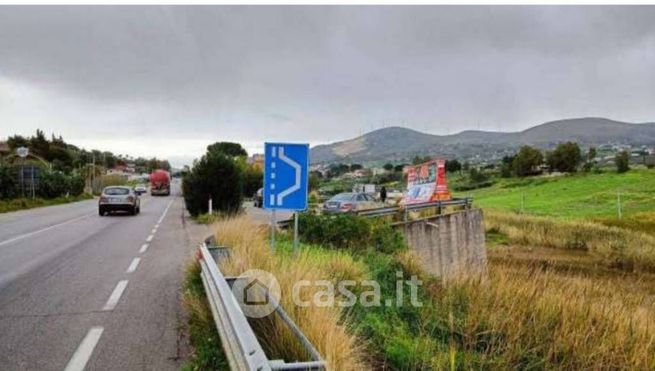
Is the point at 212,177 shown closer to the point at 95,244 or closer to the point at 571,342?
the point at 95,244

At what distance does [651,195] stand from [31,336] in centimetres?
6683

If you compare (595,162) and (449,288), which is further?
(595,162)

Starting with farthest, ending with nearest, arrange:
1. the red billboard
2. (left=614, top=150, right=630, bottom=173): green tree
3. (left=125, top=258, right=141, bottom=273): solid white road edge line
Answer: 1. (left=614, top=150, right=630, bottom=173): green tree
2. the red billboard
3. (left=125, top=258, right=141, bottom=273): solid white road edge line

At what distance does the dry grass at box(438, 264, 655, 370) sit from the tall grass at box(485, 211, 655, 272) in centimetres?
2782

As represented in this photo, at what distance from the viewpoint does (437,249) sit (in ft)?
75.4

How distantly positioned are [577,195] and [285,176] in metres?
64.8

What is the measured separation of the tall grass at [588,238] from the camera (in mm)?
33472

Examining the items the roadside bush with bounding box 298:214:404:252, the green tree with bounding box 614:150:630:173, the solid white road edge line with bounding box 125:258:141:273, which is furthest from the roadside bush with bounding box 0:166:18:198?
the green tree with bounding box 614:150:630:173

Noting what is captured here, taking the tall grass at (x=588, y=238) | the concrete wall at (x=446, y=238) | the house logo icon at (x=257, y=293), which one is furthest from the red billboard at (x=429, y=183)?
the house logo icon at (x=257, y=293)

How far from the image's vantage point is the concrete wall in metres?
20.2

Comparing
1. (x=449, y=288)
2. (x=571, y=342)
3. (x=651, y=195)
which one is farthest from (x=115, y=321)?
(x=651, y=195)

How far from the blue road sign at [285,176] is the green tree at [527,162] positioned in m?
97.7

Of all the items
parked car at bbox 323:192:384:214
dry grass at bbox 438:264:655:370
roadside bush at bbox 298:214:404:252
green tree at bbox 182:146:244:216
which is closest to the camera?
dry grass at bbox 438:264:655:370

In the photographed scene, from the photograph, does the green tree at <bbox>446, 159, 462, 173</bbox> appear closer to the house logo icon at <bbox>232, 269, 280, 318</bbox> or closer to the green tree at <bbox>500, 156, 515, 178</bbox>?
the green tree at <bbox>500, 156, 515, 178</bbox>
